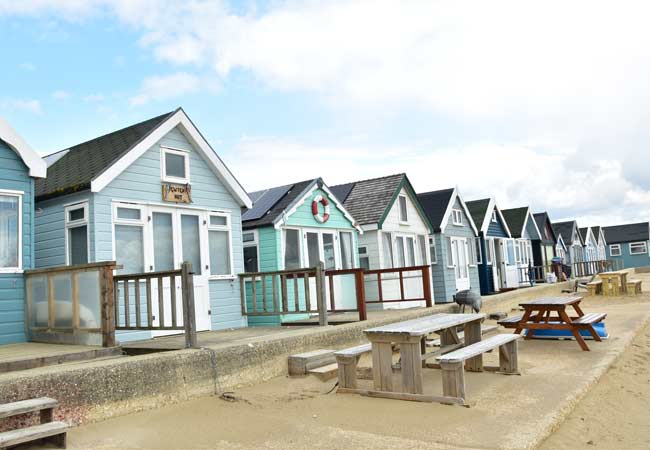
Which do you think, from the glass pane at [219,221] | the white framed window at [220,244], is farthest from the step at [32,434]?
the glass pane at [219,221]

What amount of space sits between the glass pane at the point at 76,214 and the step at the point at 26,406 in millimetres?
4851

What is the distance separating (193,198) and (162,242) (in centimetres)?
115

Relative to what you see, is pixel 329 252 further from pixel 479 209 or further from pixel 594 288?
pixel 594 288

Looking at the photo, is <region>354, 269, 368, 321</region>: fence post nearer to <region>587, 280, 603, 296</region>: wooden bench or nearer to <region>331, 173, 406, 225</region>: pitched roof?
<region>331, 173, 406, 225</region>: pitched roof

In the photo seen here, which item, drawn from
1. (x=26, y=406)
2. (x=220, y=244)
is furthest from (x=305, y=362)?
(x=220, y=244)

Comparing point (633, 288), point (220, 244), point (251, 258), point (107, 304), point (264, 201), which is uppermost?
point (264, 201)

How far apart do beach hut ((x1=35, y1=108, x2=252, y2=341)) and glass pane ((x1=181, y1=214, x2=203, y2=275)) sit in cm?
2

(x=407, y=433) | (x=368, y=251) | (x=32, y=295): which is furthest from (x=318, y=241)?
(x=407, y=433)

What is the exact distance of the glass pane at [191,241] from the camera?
35.6ft

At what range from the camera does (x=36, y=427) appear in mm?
4820

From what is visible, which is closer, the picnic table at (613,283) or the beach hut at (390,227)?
the beach hut at (390,227)

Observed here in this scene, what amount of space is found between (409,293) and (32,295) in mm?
11683

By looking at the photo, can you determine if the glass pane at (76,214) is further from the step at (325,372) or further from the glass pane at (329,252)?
the glass pane at (329,252)

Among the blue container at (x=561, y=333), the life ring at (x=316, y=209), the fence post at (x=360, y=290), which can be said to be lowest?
the blue container at (x=561, y=333)
